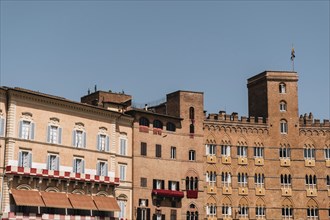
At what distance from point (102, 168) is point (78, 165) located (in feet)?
12.6

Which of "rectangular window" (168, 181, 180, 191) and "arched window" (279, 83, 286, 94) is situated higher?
"arched window" (279, 83, 286, 94)

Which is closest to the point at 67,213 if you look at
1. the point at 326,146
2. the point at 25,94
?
the point at 25,94

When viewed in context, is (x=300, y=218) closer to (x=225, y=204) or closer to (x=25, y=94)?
(x=225, y=204)

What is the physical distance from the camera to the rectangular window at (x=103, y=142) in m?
78.2

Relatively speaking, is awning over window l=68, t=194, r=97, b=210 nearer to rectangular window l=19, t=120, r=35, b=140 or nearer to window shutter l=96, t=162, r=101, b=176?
window shutter l=96, t=162, r=101, b=176

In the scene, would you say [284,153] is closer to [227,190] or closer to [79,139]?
[227,190]

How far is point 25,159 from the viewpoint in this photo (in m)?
70.1

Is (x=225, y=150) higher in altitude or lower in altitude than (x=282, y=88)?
lower

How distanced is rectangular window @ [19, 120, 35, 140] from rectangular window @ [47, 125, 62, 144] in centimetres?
233

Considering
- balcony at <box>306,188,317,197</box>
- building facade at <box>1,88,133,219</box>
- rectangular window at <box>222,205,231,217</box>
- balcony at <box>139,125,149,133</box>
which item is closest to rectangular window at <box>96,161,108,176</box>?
building facade at <box>1,88,133,219</box>

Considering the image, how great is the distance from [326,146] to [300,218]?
11.8 metres

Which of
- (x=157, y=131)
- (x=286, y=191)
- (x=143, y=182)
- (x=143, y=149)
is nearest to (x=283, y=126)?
(x=286, y=191)

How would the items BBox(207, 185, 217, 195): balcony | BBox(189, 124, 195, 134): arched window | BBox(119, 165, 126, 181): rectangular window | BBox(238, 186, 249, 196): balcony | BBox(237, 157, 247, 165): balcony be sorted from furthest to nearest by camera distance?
BBox(237, 157, 247, 165): balcony
BBox(238, 186, 249, 196): balcony
BBox(189, 124, 195, 134): arched window
BBox(207, 185, 217, 195): balcony
BBox(119, 165, 126, 181): rectangular window

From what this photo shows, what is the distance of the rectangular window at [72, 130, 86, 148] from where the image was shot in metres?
75.5
